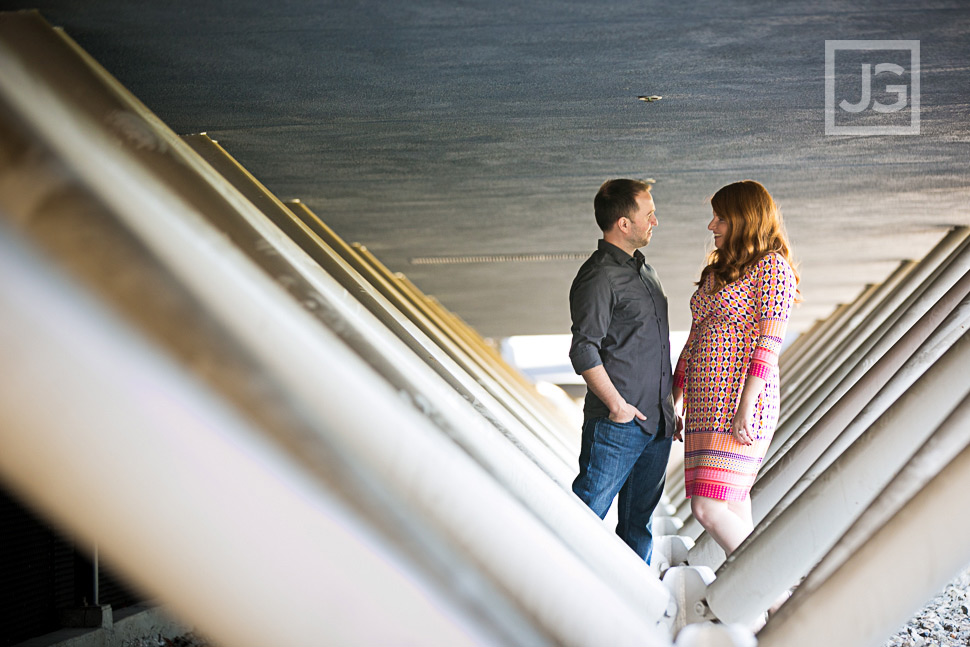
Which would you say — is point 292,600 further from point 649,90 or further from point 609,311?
point 649,90

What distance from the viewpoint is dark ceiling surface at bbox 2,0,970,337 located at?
311 centimetres

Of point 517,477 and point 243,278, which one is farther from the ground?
point 243,278

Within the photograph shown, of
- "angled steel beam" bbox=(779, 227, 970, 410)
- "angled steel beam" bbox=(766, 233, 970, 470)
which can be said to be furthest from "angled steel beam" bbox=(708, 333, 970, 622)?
"angled steel beam" bbox=(779, 227, 970, 410)

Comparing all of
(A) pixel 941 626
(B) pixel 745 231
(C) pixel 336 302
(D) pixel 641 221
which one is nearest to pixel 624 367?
(D) pixel 641 221

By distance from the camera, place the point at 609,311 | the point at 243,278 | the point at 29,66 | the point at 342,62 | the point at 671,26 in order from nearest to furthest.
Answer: the point at 243,278 → the point at 29,66 → the point at 671,26 → the point at 342,62 → the point at 609,311

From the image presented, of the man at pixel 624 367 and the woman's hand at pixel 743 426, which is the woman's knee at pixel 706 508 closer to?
the woman's hand at pixel 743 426

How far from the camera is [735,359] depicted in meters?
3.56

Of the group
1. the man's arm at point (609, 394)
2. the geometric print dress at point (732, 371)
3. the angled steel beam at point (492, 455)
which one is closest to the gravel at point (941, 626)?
the geometric print dress at point (732, 371)

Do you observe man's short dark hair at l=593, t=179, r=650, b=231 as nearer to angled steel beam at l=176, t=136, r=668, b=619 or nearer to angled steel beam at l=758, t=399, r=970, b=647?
angled steel beam at l=176, t=136, r=668, b=619

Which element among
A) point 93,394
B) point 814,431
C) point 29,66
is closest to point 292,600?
point 93,394

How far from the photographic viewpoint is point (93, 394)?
1678 mm

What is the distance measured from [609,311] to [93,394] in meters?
2.38

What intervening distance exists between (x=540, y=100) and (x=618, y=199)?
1.73 feet

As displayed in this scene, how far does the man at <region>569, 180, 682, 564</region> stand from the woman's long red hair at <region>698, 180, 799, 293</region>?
35 cm
